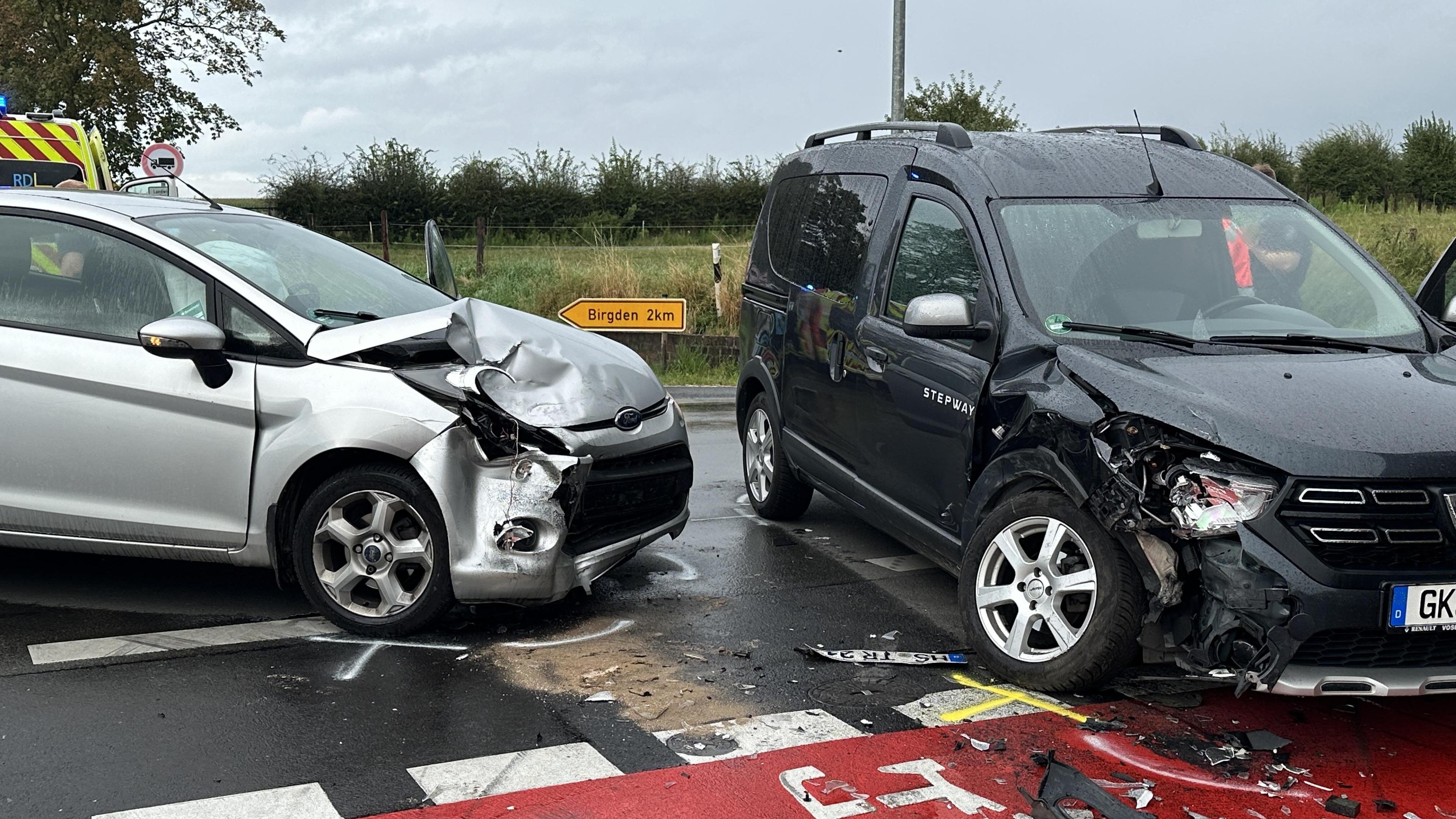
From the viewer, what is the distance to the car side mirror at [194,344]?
5.06 m

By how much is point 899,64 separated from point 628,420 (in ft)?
42.6

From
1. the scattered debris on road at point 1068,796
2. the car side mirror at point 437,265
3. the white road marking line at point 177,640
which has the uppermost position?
the car side mirror at point 437,265

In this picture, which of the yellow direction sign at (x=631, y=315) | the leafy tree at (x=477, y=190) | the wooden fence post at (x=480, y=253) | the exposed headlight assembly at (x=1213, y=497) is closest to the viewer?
the exposed headlight assembly at (x=1213, y=497)

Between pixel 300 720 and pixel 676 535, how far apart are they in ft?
6.60

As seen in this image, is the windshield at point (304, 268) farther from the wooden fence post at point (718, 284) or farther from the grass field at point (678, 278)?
the wooden fence post at point (718, 284)

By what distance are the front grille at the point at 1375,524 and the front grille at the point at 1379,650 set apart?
0.64 feet

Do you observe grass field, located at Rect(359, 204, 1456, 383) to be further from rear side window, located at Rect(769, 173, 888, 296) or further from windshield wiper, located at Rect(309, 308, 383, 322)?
windshield wiper, located at Rect(309, 308, 383, 322)

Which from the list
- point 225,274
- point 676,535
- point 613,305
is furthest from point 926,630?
point 613,305

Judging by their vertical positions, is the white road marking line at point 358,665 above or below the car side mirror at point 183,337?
below

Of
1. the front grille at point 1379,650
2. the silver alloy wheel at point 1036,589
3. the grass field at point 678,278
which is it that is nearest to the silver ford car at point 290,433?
the silver alloy wheel at point 1036,589

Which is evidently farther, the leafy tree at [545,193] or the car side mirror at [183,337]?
the leafy tree at [545,193]

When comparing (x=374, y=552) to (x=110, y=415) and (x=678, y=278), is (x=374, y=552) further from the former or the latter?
(x=678, y=278)

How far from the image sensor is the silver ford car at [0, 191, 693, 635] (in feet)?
16.5

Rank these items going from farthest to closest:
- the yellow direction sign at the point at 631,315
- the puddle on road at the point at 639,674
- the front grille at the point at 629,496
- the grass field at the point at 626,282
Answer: the grass field at the point at 626,282, the yellow direction sign at the point at 631,315, the front grille at the point at 629,496, the puddle on road at the point at 639,674
